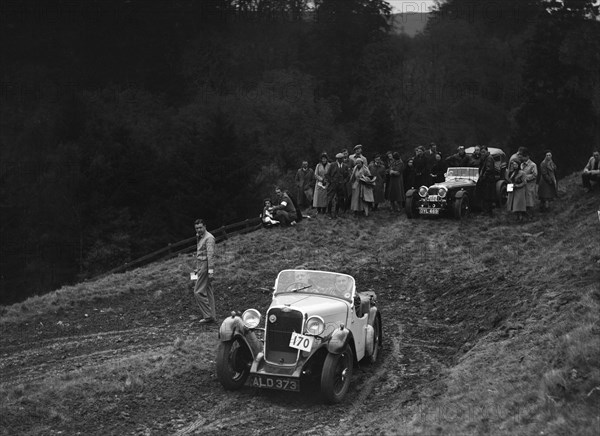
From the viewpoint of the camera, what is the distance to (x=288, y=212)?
25.8 meters

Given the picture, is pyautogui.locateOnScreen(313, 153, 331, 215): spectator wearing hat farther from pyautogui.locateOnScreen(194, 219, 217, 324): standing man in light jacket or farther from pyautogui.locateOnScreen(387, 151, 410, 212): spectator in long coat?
pyautogui.locateOnScreen(194, 219, 217, 324): standing man in light jacket

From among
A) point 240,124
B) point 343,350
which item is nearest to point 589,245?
point 343,350

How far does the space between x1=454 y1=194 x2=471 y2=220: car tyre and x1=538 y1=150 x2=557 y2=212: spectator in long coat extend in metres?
2.32

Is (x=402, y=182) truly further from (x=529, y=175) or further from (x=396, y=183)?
(x=529, y=175)

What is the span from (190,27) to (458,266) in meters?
49.6

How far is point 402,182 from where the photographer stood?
27.0 meters

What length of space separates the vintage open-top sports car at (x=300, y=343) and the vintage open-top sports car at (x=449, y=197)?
38.5ft

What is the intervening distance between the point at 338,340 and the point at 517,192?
13.3 metres

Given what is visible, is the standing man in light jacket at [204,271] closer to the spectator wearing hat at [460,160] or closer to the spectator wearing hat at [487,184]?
the spectator wearing hat at [487,184]

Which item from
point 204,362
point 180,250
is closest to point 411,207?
point 180,250

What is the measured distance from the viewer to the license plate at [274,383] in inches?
470

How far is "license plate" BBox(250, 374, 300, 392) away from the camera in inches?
470

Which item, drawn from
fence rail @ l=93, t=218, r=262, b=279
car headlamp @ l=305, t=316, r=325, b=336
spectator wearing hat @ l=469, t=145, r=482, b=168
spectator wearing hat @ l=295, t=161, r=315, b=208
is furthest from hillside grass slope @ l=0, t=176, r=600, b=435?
spectator wearing hat @ l=295, t=161, r=315, b=208

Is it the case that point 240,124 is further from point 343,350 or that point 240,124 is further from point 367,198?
point 343,350
